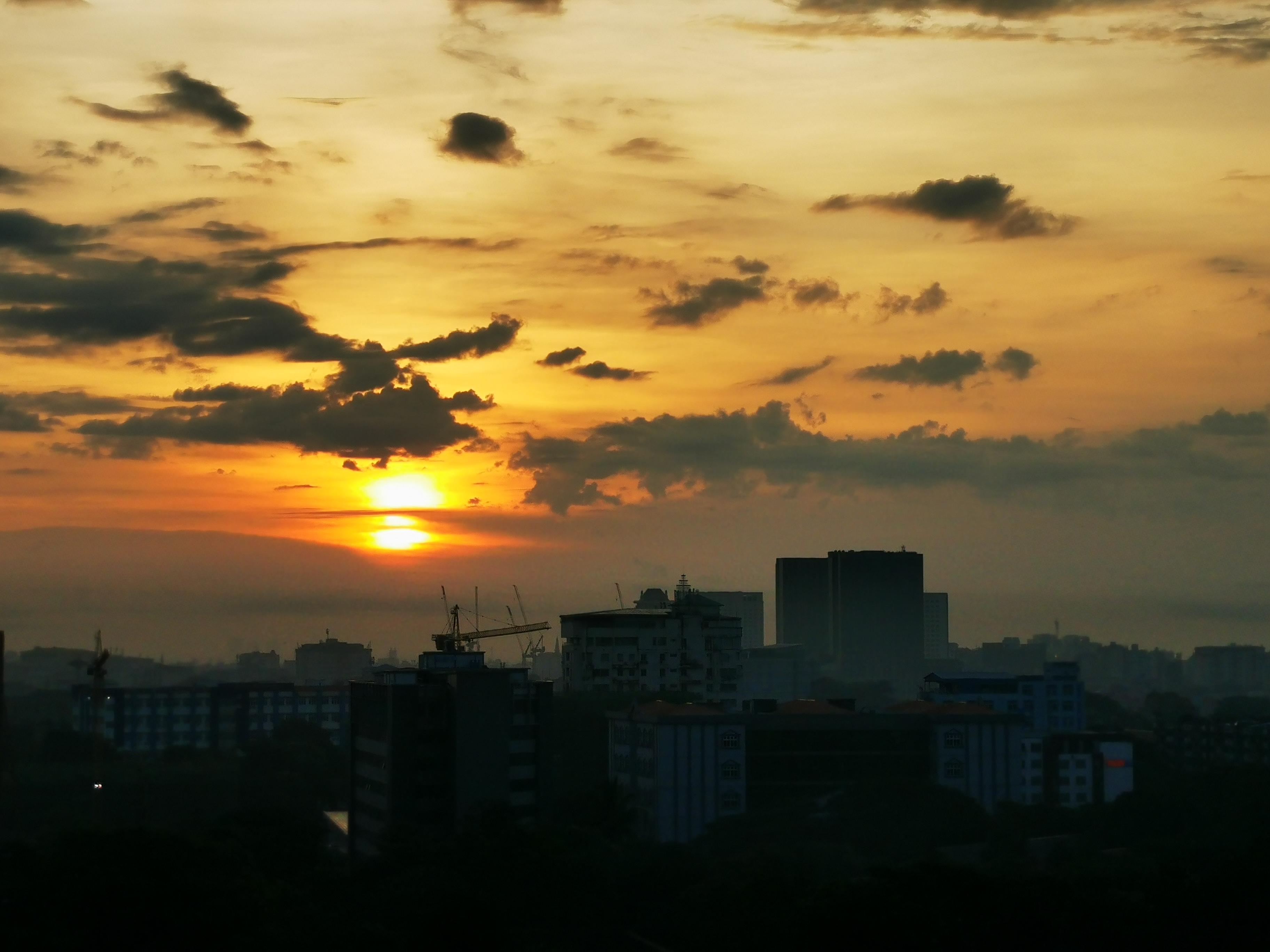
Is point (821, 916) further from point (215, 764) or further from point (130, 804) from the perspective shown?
point (215, 764)

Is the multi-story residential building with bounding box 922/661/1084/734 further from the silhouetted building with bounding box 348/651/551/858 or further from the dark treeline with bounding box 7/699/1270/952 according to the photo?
the silhouetted building with bounding box 348/651/551/858

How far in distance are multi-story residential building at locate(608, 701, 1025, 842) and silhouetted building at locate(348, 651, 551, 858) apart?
12429mm

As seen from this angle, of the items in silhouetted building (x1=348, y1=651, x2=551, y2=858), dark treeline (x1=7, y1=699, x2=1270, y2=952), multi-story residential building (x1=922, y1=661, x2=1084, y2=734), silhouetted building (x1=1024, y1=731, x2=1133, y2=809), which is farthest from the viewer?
multi-story residential building (x1=922, y1=661, x2=1084, y2=734)

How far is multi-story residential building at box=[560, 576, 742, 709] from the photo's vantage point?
195250mm

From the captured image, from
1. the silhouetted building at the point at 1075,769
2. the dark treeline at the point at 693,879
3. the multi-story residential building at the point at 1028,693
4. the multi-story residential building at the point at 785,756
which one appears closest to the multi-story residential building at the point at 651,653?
the multi-story residential building at the point at 1028,693

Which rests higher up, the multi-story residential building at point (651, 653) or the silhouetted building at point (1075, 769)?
the multi-story residential building at point (651, 653)

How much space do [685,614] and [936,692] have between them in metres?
35.5

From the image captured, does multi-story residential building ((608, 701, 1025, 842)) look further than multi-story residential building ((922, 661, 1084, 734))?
No

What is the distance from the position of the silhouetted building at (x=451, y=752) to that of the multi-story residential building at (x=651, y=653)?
259ft

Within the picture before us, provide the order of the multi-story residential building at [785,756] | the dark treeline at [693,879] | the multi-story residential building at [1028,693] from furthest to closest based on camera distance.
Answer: the multi-story residential building at [1028,693]
the multi-story residential building at [785,756]
the dark treeline at [693,879]

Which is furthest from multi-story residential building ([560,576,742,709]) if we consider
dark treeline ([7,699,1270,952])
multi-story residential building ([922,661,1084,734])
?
dark treeline ([7,699,1270,952])

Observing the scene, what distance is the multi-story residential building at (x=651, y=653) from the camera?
641 feet

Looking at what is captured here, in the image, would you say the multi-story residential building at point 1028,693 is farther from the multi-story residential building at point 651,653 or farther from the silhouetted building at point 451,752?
the silhouetted building at point 451,752

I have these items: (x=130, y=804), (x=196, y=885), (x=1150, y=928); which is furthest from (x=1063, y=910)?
(x=130, y=804)
